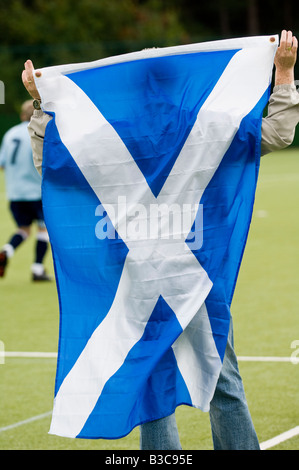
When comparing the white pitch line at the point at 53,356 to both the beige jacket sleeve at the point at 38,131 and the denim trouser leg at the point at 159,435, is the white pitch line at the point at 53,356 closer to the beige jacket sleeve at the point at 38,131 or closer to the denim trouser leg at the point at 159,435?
the denim trouser leg at the point at 159,435

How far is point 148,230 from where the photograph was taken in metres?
4.03

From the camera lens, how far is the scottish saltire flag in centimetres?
398

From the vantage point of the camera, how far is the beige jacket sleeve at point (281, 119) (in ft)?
13.2

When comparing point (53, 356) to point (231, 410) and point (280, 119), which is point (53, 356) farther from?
point (280, 119)

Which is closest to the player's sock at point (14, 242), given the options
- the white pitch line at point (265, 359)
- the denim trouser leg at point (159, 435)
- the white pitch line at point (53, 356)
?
the white pitch line at point (53, 356)

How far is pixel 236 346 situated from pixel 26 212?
4.79 metres

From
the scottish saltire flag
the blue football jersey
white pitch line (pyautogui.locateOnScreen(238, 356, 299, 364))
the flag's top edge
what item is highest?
the flag's top edge

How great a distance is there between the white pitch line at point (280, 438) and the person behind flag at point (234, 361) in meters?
0.99

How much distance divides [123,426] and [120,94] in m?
1.49

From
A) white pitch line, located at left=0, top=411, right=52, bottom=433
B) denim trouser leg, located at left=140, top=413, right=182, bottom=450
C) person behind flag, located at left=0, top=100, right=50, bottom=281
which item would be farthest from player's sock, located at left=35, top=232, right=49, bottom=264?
denim trouser leg, located at left=140, top=413, right=182, bottom=450

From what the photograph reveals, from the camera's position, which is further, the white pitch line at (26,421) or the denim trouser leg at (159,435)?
the white pitch line at (26,421)

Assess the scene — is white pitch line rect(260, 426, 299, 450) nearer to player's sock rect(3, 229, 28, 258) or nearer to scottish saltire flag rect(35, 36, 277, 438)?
scottish saltire flag rect(35, 36, 277, 438)

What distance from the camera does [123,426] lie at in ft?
12.6

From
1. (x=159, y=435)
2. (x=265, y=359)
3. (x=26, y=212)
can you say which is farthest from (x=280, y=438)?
(x=26, y=212)
